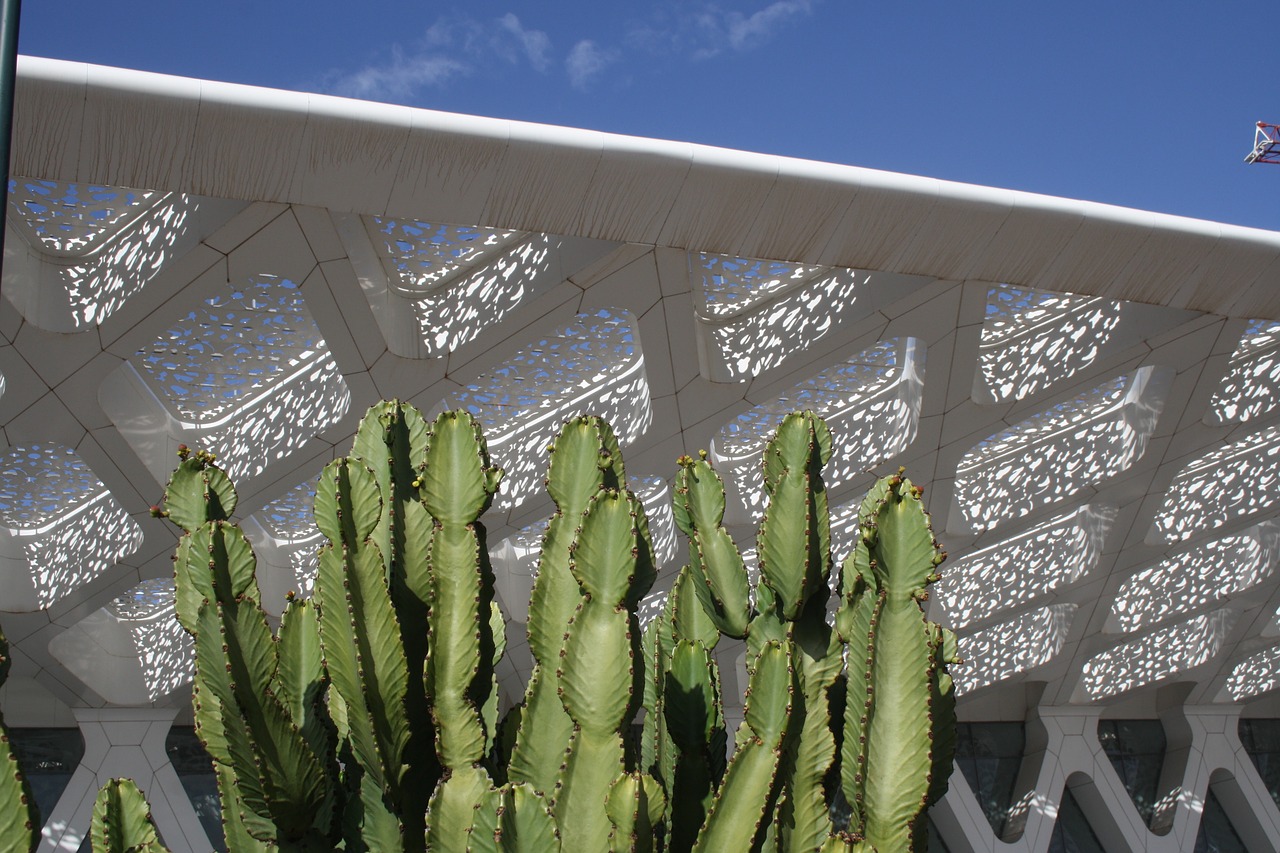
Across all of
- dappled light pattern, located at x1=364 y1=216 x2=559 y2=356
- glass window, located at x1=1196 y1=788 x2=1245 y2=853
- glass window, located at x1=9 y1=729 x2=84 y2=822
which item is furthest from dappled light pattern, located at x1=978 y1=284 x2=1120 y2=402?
glass window, located at x1=1196 y1=788 x2=1245 y2=853

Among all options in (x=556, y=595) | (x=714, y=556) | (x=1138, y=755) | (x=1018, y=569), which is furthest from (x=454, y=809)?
(x=1138, y=755)

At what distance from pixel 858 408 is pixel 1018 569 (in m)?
5.42

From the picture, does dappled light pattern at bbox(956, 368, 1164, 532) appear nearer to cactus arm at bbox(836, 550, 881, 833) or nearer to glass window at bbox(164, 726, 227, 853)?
cactus arm at bbox(836, 550, 881, 833)

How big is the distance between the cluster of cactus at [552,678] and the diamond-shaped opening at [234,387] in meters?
6.60

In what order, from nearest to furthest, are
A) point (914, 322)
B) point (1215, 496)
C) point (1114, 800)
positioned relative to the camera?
point (914, 322) < point (1215, 496) < point (1114, 800)

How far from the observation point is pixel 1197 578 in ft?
64.0

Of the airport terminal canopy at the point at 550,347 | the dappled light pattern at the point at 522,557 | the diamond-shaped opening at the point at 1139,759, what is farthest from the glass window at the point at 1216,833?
the dappled light pattern at the point at 522,557

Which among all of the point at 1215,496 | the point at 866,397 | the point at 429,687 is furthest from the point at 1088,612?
the point at 429,687

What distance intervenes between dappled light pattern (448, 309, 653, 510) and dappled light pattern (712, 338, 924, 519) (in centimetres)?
150

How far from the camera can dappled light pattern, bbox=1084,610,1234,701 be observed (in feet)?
72.2

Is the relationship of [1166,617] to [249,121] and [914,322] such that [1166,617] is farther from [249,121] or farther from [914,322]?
[249,121]

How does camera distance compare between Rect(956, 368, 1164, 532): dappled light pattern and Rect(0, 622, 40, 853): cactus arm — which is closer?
Rect(0, 622, 40, 853): cactus arm

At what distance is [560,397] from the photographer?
536 inches

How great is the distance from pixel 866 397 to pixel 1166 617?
8400 millimetres
